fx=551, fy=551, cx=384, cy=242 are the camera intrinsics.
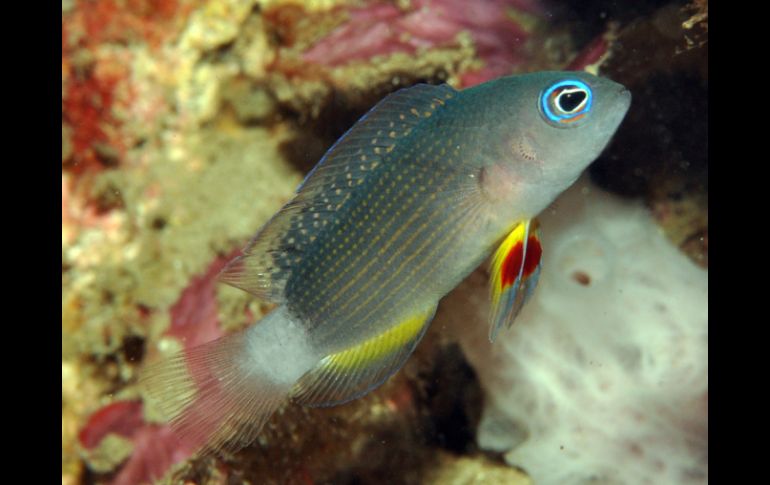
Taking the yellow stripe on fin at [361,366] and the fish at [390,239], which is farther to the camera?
the yellow stripe on fin at [361,366]

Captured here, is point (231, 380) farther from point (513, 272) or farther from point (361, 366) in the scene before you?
point (513, 272)

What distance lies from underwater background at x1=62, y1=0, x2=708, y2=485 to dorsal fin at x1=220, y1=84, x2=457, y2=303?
1.08 meters

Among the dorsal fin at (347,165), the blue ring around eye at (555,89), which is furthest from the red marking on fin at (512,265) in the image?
the dorsal fin at (347,165)

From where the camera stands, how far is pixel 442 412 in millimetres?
3795

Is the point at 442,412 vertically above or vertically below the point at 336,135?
below

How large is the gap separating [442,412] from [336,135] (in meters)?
2.00

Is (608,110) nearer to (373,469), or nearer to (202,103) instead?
(202,103)

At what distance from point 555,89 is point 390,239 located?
0.80 m

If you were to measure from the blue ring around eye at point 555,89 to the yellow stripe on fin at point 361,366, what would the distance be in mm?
839

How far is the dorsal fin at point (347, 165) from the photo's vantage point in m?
2.08

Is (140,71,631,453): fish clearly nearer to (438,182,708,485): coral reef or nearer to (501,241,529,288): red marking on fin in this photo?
(501,241,529,288): red marking on fin

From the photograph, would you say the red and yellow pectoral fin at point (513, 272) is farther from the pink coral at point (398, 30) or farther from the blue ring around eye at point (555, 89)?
the pink coral at point (398, 30)

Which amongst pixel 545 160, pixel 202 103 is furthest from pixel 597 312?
pixel 202 103

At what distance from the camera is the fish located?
2.00 m
